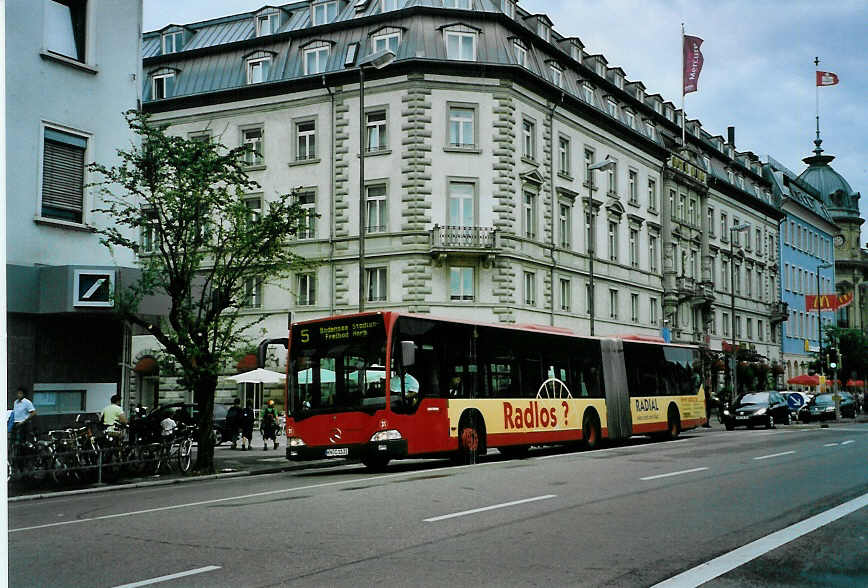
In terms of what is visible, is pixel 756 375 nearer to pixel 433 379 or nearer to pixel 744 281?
pixel 744 281

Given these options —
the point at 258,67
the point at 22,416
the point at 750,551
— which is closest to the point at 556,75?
the point at 258,67

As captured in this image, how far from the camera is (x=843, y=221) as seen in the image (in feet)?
365

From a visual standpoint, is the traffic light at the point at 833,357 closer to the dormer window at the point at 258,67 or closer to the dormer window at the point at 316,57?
the dormer window at the point at 316,57

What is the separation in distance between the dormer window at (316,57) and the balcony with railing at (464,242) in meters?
10.1

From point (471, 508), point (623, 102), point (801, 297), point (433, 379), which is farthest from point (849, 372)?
point (471, 508)

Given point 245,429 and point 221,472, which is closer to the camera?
point 221,472

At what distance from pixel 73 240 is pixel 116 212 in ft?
4.51

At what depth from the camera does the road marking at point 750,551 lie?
7.62 m

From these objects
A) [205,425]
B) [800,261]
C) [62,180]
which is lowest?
[205,425]

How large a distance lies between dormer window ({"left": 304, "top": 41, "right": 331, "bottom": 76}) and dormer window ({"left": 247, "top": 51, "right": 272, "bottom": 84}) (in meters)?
2.02

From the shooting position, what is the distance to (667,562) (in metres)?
8.45

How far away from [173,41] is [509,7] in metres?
17.5

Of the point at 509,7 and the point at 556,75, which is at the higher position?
the point at 509,7

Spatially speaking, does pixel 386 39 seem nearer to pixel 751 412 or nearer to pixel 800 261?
pixel 751 412
